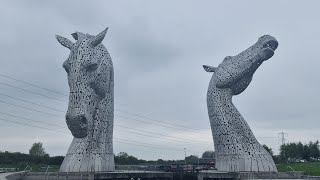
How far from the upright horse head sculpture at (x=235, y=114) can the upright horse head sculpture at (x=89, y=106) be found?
26.2ft

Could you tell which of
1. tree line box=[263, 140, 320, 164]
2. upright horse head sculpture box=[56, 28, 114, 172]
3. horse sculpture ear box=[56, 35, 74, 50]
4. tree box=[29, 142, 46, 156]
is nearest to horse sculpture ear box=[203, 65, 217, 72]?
upright horse head sculpture box=[56, 28, 114, 172]

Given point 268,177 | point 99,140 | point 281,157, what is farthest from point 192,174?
point 281,157

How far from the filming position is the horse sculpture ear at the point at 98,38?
Result: 27.2 m

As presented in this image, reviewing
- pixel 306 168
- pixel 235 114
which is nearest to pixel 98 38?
pixel 235 114

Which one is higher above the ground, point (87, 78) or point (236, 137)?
point (87, 78)

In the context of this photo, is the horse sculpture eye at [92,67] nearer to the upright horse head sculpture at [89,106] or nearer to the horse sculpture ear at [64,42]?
the upright horse head sculpture at [89,106]

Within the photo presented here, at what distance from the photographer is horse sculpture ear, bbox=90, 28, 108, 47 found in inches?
1073

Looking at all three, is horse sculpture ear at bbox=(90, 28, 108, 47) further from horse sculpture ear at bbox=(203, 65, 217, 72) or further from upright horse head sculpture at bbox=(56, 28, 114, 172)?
horse sculpture ear at bbox=(203, 65, 217, 72)

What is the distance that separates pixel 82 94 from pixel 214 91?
404 inches

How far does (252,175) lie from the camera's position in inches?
1029

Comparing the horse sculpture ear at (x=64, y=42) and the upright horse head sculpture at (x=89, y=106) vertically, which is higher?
the horse sculpture ear at (x=64, y=42)

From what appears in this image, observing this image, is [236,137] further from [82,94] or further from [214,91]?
[82,94]

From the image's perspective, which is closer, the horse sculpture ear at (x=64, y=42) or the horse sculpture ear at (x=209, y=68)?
the horse sculpture ear at (x=64, y=42)

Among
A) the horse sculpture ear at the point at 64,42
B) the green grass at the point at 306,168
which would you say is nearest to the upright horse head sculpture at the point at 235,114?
the green grass at the point at 306,168
